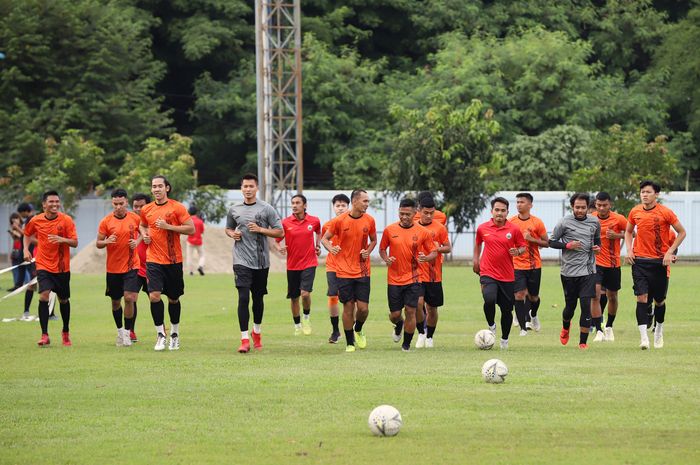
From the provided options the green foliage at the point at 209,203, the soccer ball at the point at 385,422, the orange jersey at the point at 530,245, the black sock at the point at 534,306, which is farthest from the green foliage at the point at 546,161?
the soccer ball at the point at 385,422

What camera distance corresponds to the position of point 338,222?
17.0 meters

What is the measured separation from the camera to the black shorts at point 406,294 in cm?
1688

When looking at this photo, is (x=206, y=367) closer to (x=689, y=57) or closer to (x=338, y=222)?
(x=338, y=222)

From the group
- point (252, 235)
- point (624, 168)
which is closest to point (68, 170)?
point (624, 168)

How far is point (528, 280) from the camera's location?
20.4m

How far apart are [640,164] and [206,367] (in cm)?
3652

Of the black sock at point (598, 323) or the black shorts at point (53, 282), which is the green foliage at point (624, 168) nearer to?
the black sock at point (598, 323)

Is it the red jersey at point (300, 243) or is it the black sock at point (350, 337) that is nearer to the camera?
the black sock at point (350, 337)

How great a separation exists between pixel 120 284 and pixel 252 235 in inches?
92.5

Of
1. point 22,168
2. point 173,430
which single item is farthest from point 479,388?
point 22,168

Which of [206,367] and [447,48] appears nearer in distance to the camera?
[206,367]

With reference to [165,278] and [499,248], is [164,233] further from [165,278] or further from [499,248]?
[499,248]

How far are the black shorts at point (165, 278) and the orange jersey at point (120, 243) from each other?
3.76ft

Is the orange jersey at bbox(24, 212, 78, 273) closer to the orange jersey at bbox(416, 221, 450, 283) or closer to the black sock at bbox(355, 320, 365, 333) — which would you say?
the black sock at bbox(355, 320, 365, 333)
